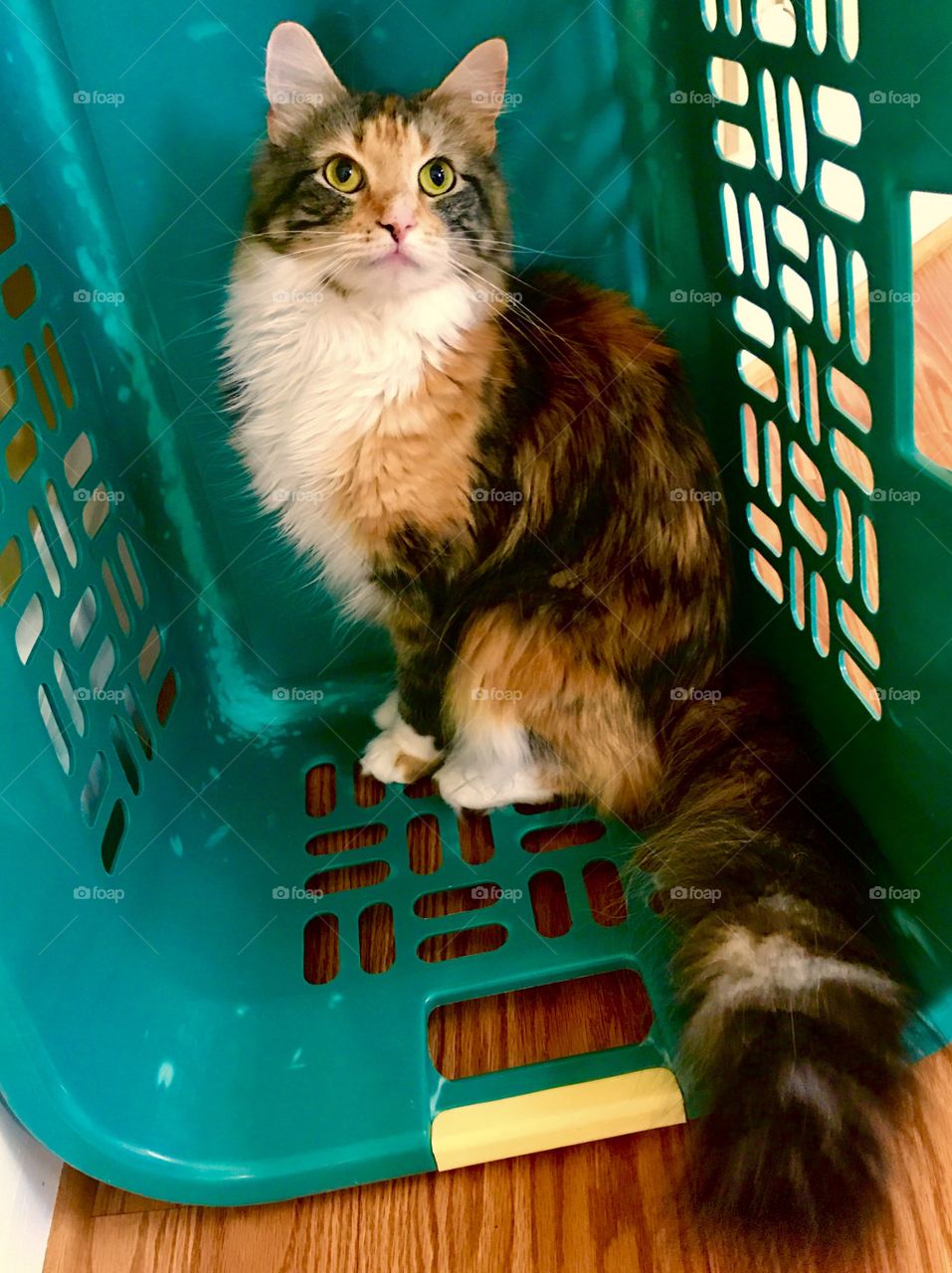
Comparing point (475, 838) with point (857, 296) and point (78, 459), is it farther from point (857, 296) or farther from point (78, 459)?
point (857, 296)

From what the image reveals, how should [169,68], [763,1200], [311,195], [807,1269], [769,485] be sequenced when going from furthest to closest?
[769,485], [169,68], [311,195], [807,1269], [763,1200]

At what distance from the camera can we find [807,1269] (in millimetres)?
900

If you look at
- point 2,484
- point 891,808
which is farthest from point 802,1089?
point 2,484

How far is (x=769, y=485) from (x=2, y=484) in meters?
0.90

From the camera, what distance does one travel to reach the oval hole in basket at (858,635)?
106cm

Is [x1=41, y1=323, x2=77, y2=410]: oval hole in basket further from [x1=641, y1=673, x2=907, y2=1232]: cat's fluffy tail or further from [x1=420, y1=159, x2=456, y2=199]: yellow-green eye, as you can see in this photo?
[x1=641, y1=673, x2=907, y2=1232]: cat's fluffy tail

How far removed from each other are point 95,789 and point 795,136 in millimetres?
1020

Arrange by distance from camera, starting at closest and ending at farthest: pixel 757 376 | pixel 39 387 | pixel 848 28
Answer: pixel 848 28
pixel 39 387
pixel 757 376

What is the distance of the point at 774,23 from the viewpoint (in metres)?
0.97

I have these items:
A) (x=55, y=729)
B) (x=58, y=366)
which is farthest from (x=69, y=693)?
(x=58, y=366)

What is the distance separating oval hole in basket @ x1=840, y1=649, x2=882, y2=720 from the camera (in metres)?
1.08

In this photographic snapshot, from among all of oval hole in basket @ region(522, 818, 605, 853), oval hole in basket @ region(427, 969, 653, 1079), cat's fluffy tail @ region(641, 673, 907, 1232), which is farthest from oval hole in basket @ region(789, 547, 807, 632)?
oval hole in basket @ region(427, 969, 653, 1079)

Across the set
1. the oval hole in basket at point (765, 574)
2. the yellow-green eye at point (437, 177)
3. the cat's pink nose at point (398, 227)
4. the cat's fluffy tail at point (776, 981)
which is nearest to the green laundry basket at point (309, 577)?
the oval hole in basket at point (765, 574)

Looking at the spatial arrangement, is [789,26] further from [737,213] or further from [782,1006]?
[782,1006]
